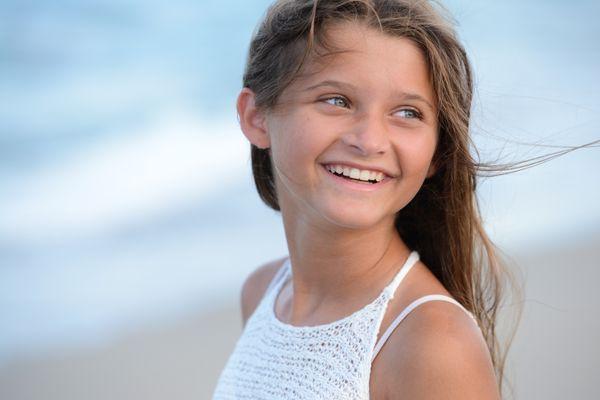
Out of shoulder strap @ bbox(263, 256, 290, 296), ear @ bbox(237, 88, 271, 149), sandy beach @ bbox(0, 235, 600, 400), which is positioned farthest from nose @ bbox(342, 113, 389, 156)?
sandy beach @ bbox(0, 235, 600, 400)

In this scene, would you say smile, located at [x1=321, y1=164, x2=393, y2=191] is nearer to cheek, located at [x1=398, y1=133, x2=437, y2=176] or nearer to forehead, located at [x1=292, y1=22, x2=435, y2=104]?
cheek, located at [x1=398, y1=133, x2=437, y2=176]

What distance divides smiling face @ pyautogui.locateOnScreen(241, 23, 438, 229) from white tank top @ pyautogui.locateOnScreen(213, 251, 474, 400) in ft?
0.80

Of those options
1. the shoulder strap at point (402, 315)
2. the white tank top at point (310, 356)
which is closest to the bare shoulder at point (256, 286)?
the white tank top at point (310, 356)

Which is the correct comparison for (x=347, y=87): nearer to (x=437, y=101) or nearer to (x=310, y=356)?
(x=437, y=101)

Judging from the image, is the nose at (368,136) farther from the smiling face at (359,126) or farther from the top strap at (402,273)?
the top strap at (402,273)

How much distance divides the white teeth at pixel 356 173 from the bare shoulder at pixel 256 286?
869mm

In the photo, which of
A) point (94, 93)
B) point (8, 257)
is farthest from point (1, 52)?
point (8, 257)

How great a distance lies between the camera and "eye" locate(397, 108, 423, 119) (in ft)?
7.41

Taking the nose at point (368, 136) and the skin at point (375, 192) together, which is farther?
the nose at point (368, 136)

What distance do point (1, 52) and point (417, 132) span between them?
30.2 ft

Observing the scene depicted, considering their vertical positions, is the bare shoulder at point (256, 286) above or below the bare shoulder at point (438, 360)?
below

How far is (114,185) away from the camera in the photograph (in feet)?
24.9

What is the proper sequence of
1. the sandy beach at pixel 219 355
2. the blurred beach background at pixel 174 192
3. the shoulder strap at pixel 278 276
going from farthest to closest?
the blurred beach background at pixel 174 192, the sandy beach at pixel 219 355, the shoulder strap at pixel 278 276

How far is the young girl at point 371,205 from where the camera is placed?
211cm
